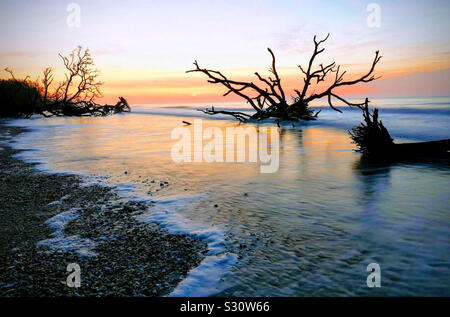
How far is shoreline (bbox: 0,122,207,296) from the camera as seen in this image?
3.01 meters

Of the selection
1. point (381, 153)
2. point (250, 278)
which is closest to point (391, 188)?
point (381, 153)

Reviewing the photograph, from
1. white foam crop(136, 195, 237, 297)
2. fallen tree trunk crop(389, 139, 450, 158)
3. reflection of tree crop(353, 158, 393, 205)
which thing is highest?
fallen tree trunk crop(389, 139, 450, 158)

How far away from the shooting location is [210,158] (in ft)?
34.0

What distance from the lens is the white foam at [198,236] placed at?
3.05 m

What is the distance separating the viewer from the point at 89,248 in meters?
3.78

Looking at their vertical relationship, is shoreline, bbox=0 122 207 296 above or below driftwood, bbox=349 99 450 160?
below

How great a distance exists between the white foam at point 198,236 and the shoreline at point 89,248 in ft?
0.33

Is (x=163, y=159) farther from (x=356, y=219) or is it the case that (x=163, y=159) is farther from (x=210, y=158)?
(x=356, y=219)

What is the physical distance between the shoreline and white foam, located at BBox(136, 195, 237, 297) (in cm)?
10

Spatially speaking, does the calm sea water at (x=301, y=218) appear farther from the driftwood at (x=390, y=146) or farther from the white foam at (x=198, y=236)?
the driftwood at (x=390, y=146)

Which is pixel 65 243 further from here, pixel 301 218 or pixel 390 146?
pixel 390 146

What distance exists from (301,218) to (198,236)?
1644 mm

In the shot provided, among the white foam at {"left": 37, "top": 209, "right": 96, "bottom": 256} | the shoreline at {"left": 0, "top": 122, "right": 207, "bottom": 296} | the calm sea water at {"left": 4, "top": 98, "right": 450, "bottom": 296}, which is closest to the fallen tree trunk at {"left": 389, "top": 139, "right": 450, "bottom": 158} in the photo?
the calm sea water at {"left": 4, "top": 98, "right": 450, "bottom": 296}

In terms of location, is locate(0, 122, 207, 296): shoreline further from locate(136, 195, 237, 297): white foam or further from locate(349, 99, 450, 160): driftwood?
locate(349, 99, 450, 160): driftwood
